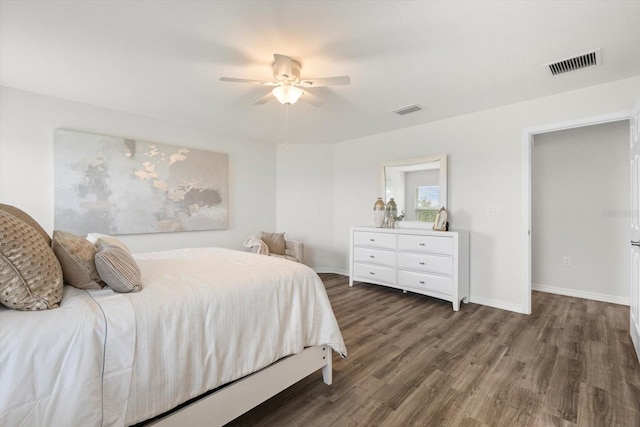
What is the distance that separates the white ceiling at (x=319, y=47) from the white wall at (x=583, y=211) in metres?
1.38

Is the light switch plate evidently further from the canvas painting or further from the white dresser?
the canvas painting

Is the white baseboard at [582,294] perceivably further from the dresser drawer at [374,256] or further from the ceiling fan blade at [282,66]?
the ceiling fan blade at [282,66]

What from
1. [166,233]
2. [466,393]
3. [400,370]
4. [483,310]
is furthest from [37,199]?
[483,310]

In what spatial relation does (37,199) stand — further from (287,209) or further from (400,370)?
(400,370)

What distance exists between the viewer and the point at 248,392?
1469 mm

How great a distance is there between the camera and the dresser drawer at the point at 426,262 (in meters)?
3.33

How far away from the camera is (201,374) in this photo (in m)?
1.29

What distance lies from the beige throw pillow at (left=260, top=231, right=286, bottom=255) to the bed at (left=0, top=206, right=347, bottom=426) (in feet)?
8.02

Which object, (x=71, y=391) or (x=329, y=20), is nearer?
(x=71, y=391)

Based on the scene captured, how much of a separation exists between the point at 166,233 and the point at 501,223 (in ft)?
13.6

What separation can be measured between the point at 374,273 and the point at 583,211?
111 inches

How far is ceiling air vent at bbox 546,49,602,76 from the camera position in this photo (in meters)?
2.24

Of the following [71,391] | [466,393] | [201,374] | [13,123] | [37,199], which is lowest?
[466,393]

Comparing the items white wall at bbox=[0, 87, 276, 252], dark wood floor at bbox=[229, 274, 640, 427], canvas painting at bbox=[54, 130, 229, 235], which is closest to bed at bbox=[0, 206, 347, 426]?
dark wood floor at bbox=[229, 274, 640, 427]
